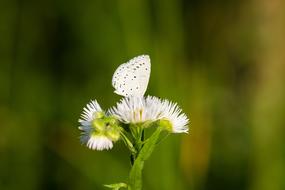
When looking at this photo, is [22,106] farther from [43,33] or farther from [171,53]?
[171,53]

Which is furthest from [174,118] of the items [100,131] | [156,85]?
[156,85]

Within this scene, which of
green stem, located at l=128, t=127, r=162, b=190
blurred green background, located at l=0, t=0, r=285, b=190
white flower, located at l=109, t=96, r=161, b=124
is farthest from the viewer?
blurred green background, located at l=0, t=0, r=285, b=190

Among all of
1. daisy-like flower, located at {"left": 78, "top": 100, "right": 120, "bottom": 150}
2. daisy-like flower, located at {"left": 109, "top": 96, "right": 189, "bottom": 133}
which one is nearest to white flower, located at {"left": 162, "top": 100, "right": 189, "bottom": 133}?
daisy-like flower, located at {"left": 109, "top": 96, "right": 189, "bottom": 133}

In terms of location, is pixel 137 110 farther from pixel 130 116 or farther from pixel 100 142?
pixel 100 142

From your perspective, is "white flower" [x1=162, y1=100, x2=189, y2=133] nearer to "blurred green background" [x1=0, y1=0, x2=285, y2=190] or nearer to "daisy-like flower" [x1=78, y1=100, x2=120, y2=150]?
"daisy-like flower" [x1=78, y1=100, x2=120, y2=150]

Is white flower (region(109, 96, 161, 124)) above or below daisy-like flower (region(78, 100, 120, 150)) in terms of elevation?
above

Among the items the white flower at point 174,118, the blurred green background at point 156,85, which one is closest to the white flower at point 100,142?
the white flower at point 174,118
